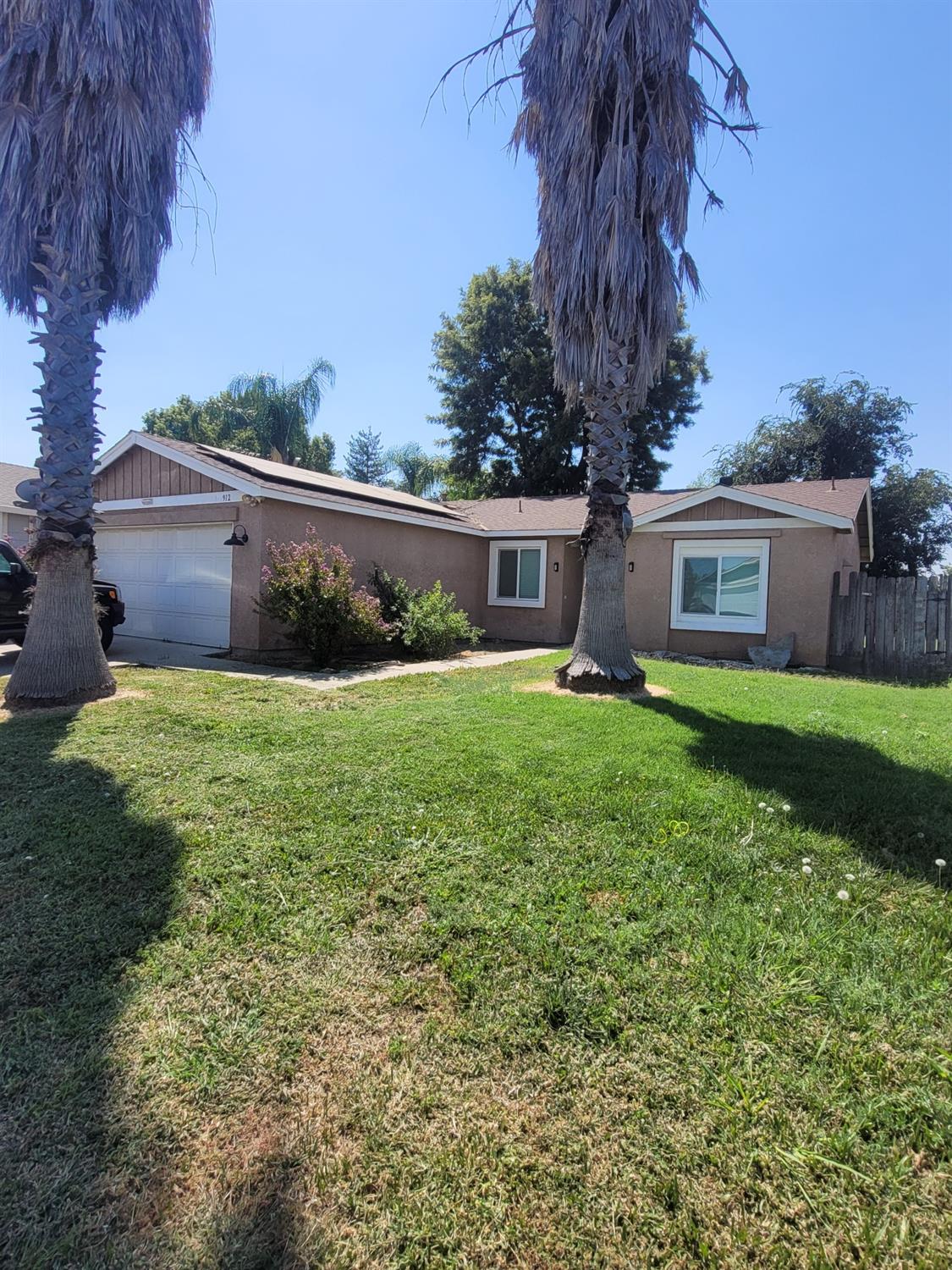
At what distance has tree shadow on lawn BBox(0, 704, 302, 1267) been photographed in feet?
5.15

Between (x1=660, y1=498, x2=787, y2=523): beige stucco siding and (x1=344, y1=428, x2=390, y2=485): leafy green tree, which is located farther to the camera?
(x1=344, y1=428, x2=390, y2=485): leafy green tree

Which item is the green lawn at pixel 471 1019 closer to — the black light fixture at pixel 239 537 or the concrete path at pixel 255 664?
the concrete path at pixel 255 664

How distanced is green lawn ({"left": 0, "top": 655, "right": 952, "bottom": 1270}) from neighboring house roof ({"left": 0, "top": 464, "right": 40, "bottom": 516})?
1506cm

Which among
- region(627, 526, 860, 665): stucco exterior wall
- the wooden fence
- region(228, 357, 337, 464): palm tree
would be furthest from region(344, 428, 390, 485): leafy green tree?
the wooden fence

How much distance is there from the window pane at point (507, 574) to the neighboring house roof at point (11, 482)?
11.9 m

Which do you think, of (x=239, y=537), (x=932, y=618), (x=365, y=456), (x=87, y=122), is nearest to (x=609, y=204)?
(x=87, y=122)

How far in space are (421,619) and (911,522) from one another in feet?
74.0

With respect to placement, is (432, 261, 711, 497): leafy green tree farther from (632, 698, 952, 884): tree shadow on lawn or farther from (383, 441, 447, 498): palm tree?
(632, 698, 952, 884): tree shadow on lawn

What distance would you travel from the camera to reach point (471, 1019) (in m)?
2.29

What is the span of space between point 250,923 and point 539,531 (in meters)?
13.1

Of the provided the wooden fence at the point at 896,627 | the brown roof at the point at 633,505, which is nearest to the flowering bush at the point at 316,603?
the brown roof at the point at 633,505

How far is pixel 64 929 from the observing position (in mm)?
2781

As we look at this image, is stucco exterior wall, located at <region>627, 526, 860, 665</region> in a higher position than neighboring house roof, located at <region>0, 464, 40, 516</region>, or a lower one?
lower

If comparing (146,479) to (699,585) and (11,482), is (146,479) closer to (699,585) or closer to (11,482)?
(11,482)
